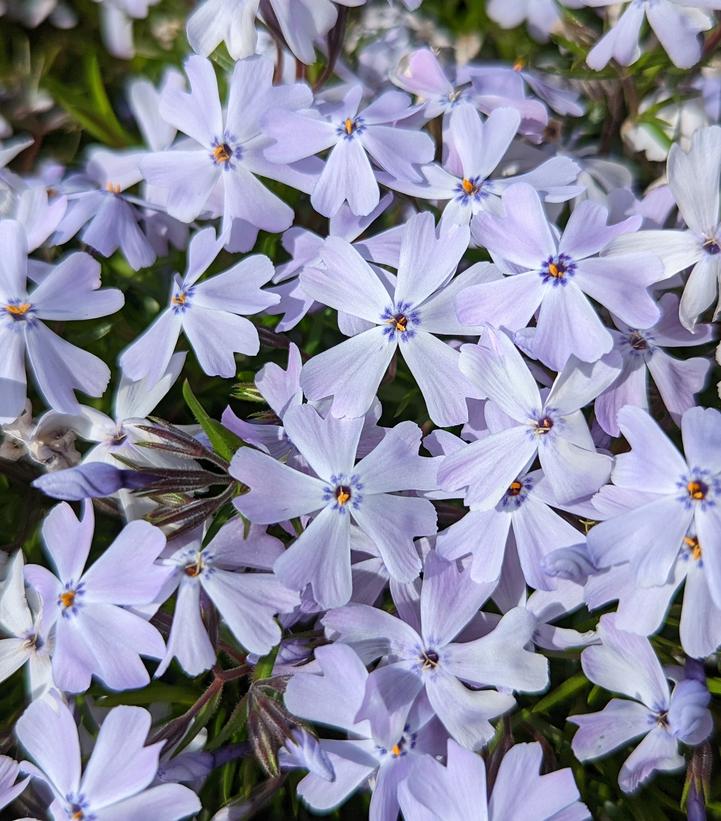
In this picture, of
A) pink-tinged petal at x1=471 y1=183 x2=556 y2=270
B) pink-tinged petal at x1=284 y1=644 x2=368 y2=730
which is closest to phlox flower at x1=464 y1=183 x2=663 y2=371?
pink-tinged petal at x1=471 y1=183 x2=556 y2=270

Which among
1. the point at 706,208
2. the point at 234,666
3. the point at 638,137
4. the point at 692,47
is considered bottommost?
the point at 234,666

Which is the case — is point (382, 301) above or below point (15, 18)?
below

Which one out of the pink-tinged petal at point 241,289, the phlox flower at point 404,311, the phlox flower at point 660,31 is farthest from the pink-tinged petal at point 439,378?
the phlox flower at point 660,31

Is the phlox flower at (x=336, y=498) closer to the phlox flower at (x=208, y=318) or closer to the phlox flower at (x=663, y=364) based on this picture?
the phlox flower at (x=208, y=318)

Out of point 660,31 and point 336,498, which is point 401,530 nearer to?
point 336,498

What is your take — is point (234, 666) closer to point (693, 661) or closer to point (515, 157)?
point (693, 661)

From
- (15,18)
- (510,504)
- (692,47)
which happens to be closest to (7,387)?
(510,504)
